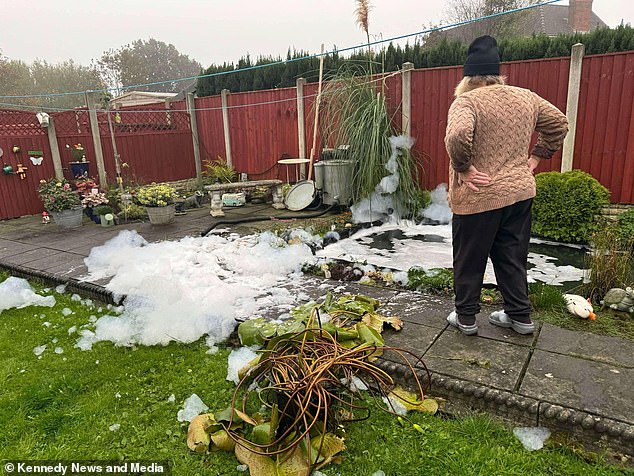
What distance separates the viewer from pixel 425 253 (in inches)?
171

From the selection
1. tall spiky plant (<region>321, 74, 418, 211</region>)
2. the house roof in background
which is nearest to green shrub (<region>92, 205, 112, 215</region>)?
tall spiky plant (<region>321, 74, 418, 211</region>)

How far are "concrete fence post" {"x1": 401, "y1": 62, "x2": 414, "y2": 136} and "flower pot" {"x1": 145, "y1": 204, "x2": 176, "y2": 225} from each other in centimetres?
338

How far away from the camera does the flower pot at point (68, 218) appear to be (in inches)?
232

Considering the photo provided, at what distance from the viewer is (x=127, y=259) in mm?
4066

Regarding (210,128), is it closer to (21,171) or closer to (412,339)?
(21,171)

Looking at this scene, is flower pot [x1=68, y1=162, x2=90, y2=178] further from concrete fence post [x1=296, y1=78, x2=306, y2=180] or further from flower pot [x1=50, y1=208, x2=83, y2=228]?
concrete fence post [x1=296, y1=78, x2=306, y2=180]

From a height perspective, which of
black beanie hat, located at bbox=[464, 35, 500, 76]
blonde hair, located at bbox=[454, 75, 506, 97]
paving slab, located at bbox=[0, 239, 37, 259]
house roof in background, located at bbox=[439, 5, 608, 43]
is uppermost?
house roof in background, located at bbox=[439, 5, 608, 43]

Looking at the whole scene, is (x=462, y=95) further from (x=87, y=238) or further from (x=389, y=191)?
(x=87, y=238)

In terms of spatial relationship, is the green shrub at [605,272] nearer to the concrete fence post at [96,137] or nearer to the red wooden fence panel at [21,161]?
the concrete fence post at [96,137]

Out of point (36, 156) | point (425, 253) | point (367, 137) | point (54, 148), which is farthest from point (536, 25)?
point (36, 156)

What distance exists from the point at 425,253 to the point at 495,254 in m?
2.04

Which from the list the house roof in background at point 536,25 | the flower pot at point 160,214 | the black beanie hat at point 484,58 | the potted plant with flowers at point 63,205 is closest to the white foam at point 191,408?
the black beanie hat at point 484,58

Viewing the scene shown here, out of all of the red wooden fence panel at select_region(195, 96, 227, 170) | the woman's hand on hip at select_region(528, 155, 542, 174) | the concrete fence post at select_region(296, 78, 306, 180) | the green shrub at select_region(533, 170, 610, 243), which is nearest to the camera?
the woman's hand on hip at select_region(528, 155, 542, 174)

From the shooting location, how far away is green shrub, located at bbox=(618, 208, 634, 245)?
4.14 m
